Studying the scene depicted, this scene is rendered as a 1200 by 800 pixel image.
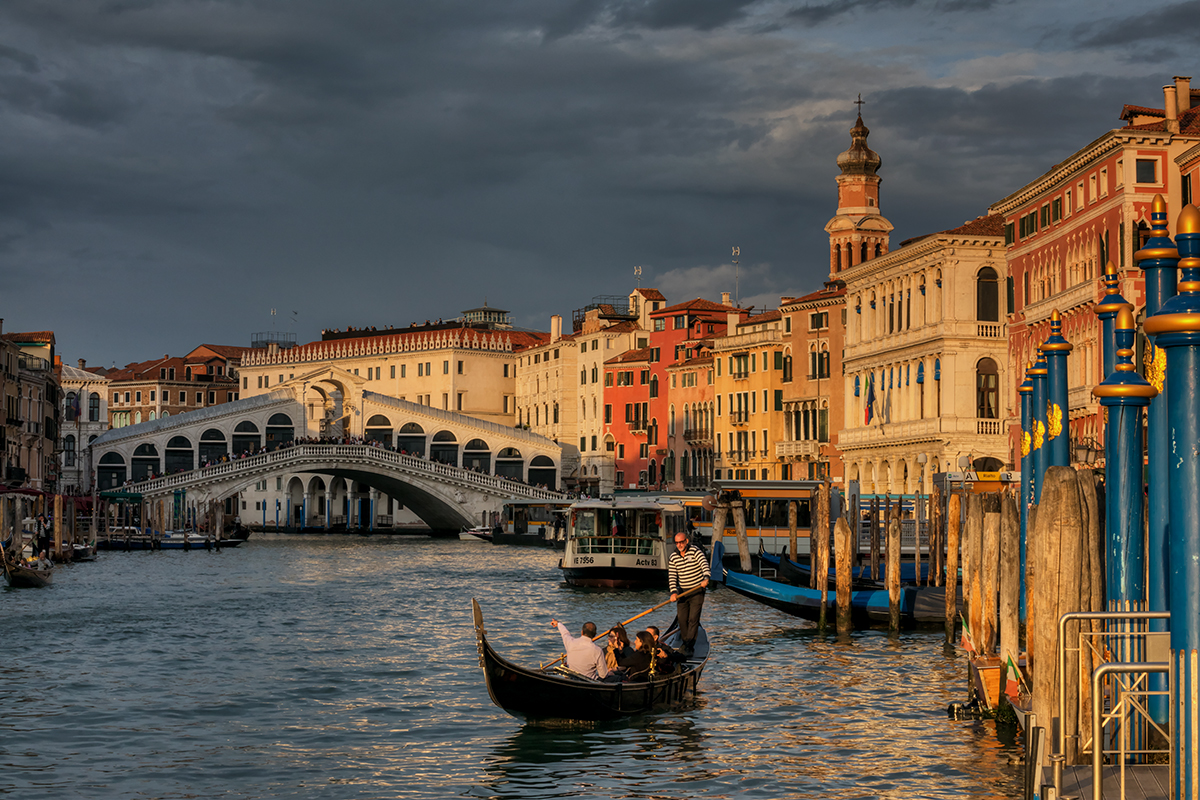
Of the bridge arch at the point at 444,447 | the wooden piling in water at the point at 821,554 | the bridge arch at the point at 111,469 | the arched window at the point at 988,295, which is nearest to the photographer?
the wooden piling in water at the point at 821,554

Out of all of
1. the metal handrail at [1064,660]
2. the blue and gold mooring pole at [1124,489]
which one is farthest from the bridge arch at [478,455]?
the metal handrail at [1064,660]

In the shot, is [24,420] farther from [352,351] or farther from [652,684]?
[652,684]

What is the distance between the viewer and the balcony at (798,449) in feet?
151

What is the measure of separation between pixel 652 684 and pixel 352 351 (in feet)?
213

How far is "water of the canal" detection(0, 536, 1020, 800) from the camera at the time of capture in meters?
9.99

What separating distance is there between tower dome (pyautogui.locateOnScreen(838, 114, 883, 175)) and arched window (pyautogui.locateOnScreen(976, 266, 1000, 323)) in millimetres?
12211

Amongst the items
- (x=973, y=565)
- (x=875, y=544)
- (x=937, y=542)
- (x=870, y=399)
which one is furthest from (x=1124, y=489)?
(x=870, y=399)

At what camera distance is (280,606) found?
23.7 m

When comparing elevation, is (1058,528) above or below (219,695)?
above

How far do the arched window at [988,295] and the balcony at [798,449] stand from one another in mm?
9695

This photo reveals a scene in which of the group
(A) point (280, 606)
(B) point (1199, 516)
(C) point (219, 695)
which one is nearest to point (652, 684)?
(C) point (219, 695)

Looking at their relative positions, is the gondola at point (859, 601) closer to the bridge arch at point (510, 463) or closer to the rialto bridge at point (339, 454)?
the rialto bridge at point (339, 454)

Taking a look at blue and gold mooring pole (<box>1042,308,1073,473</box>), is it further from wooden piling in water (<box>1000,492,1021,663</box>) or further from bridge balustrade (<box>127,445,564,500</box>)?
bridge balustrade (<box>127,445,564,500</box>)

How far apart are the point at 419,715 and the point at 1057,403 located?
5516 mm
